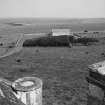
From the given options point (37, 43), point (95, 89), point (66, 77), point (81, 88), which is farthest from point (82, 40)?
point (95, 89)

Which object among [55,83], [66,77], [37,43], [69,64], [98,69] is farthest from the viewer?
[37,43]

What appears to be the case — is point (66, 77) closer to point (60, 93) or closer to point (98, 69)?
point (60, 93)

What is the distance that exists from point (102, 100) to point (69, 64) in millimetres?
18263

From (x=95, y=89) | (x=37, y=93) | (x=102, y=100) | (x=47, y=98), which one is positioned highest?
(x=95, y=89)

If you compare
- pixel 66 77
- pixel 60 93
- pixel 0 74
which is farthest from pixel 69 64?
pixel 0 74

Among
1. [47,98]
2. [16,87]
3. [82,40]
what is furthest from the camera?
[82,40]

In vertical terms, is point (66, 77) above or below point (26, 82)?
below

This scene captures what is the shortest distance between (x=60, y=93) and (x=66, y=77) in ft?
13.2

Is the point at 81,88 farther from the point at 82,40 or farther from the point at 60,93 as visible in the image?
the point at 82,40

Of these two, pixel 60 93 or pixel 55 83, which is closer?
pixel 60 93

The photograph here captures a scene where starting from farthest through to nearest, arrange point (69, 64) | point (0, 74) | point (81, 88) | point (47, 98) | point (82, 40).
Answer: point (82, 40) < point (69, 64) < point (0, 74) < point (81, 88) < point (47, 98)

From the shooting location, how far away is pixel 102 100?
5.00 metres

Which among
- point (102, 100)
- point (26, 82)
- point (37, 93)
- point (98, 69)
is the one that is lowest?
point (37, 93)

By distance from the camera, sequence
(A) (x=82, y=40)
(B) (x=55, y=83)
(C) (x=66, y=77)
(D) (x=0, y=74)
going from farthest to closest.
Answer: (A) (x=82, y=40) < (D) (x=0, y=74) < (C) (x=66, y=77) < (B) (x=55, y=83)
